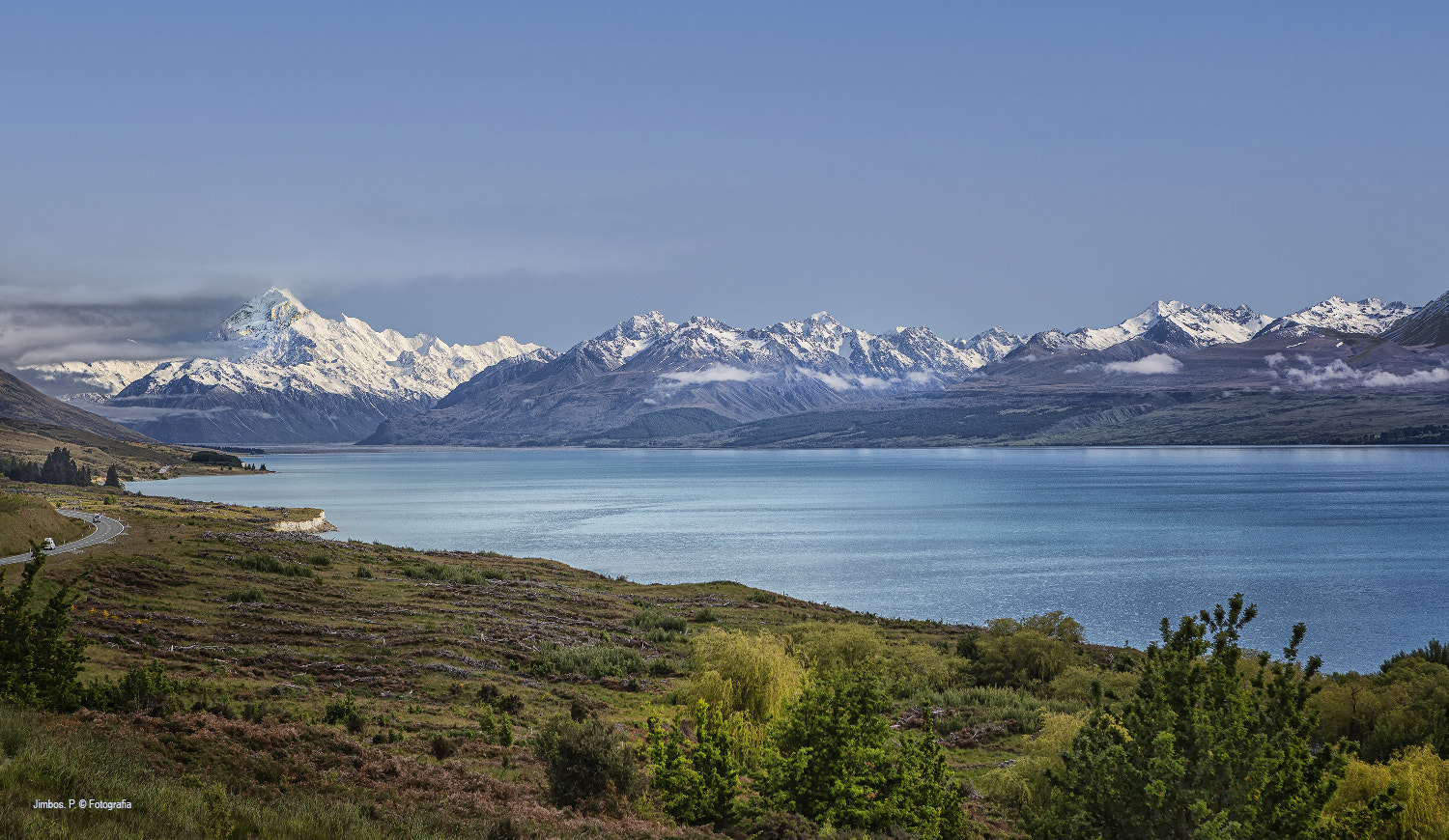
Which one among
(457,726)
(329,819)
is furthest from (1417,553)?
(329,819)

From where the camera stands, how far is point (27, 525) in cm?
5019

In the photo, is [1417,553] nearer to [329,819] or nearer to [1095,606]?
[1095,606]

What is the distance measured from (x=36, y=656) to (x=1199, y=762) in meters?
20.3

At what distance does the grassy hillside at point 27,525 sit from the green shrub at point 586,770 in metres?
40.3

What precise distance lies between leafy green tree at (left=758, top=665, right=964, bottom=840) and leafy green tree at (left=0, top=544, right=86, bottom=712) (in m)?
13.8

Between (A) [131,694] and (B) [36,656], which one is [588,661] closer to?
(A) [131,694]

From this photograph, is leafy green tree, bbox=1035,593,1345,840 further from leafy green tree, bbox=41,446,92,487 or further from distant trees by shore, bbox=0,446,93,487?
leafy green tree, bbox=41,446,92,487

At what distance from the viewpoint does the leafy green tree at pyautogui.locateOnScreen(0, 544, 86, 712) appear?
16375 mm

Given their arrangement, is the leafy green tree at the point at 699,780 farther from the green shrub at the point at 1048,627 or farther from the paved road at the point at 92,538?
the paved road at the point at 92,538

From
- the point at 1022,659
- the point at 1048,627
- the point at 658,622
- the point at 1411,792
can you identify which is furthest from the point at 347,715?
the point at 1048,627

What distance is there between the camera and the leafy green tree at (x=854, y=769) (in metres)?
15.6

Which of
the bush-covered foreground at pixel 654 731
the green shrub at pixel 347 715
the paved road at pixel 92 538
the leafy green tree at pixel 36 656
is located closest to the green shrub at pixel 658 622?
the bush-covered foreground at pixel 654 731

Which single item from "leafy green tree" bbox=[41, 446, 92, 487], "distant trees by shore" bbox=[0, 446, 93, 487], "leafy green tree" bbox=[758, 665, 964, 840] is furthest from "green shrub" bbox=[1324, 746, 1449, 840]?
"leafy green tree" bbox=[41, 446, 92, 487]

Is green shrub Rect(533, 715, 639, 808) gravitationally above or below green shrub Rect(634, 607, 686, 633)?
above
